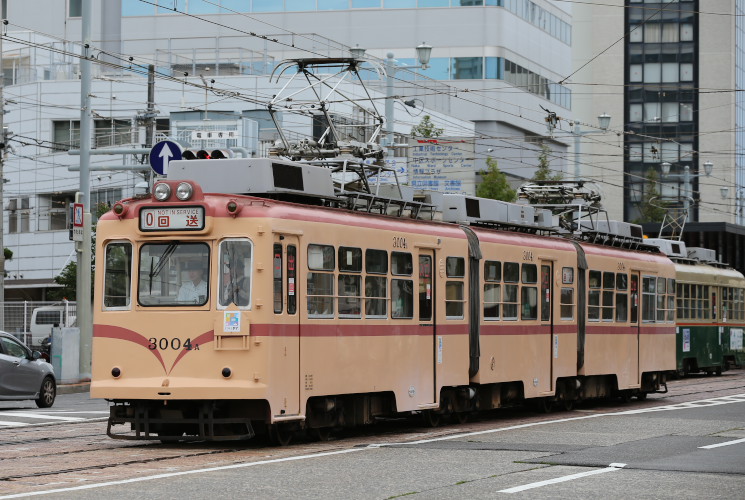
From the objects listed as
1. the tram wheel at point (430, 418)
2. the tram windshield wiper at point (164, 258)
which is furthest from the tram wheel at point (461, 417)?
the tram windshield wiper at point (164, 258)

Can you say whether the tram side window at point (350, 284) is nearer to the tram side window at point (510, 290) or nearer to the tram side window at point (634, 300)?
the tram side window at point (510, 290)

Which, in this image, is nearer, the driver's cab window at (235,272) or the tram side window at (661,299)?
the driver's cab window at (235,272)

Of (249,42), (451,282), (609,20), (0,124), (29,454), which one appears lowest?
(29,454)

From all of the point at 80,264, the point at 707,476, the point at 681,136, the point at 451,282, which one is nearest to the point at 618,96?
the point at 681,136

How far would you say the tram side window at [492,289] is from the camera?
67.6 ft

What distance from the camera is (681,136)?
107m

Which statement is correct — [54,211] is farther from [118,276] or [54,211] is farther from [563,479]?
[563,479]

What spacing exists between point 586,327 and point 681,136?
282ft

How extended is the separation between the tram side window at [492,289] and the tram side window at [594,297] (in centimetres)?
375

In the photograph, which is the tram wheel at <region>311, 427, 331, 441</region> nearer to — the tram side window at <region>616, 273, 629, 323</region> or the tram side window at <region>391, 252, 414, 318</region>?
the tram side window at <region>391, 252, 414, 318</region>

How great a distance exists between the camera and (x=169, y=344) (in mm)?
15523

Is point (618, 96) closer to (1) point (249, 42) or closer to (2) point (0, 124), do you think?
(1) point (249, 42)

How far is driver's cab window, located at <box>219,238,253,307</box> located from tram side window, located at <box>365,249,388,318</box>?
7.29 ft

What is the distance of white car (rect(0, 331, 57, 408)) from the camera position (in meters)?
24.7
